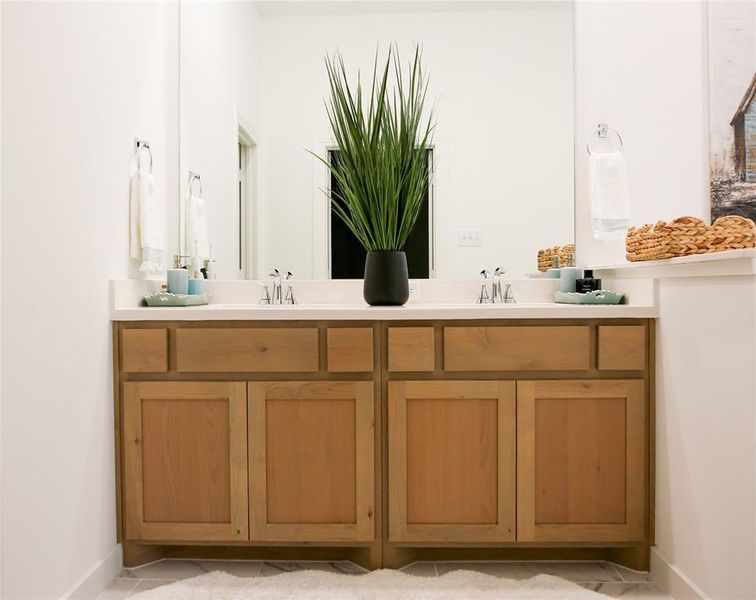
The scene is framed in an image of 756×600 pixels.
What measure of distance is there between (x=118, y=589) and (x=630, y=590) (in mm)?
1490

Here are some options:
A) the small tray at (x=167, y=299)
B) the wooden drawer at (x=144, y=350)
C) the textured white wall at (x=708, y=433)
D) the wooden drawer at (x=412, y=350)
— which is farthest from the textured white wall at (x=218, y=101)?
the textured white wall at (x=708, y=433)

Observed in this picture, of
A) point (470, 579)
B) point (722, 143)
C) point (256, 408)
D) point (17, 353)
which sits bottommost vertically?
point (470, 579)

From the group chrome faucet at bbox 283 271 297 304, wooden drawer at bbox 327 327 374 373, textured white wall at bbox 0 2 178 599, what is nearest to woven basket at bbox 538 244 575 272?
wooden drawer at bbox 327 327 374 373

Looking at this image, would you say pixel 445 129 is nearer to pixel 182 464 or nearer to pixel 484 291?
pixel 484 291

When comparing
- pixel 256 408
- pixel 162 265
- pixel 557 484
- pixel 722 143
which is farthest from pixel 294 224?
pixel 722 143

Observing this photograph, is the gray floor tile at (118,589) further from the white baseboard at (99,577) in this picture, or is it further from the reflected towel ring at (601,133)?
the reflected towel ring at (601,133)

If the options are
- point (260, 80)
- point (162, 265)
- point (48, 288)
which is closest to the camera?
point (48, 288)

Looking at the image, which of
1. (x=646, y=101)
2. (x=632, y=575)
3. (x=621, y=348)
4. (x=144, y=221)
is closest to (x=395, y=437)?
(x=621, y=348)

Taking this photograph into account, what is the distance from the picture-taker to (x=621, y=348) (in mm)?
1746

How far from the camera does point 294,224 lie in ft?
7.39

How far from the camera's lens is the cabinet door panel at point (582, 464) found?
1735 mm

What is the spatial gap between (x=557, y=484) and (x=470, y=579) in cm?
38

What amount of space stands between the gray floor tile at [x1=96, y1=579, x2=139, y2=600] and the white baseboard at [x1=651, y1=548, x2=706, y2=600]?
1.54 m

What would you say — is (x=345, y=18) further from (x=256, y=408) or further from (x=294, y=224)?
(x=256, y=408)
